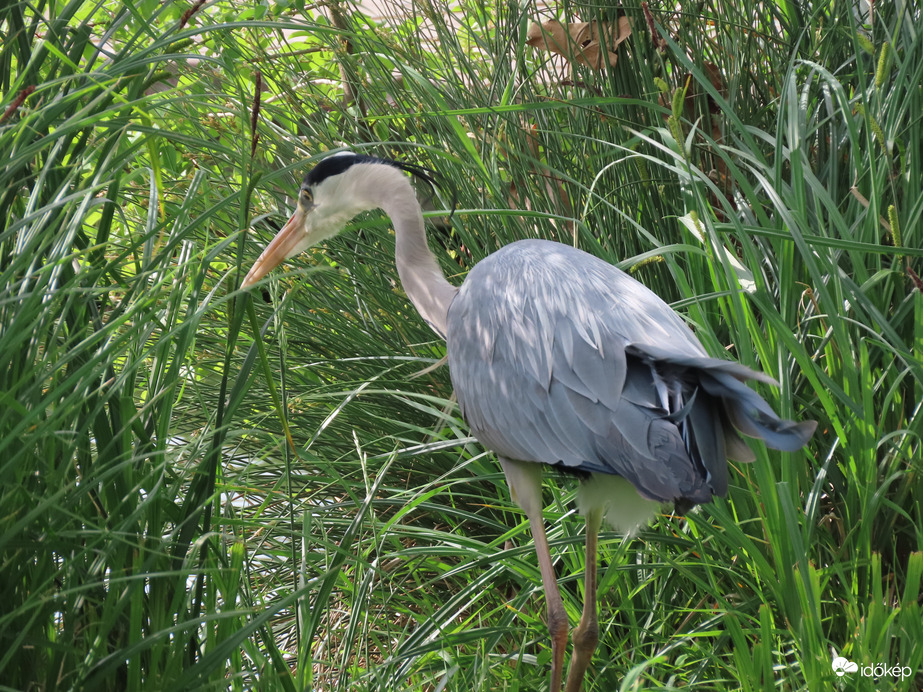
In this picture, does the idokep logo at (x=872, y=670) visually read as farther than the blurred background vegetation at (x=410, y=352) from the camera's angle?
Yes

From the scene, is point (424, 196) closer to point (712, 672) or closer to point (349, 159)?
point (349, 159)

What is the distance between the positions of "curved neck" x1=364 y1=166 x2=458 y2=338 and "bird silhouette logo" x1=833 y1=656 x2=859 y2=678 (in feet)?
4.10

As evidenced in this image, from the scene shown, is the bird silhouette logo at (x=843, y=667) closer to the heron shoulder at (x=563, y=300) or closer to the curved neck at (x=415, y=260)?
the heron shoulder at (x=563, y=300)

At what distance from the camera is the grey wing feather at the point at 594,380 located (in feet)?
5.58

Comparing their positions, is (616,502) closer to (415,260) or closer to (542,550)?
(542,550)

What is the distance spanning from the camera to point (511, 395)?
211cm

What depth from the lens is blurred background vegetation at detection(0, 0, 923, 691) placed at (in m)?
1.41

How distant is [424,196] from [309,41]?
2.34 feet

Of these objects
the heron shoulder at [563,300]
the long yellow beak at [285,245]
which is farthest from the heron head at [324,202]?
the heron shoulder at [563,300]

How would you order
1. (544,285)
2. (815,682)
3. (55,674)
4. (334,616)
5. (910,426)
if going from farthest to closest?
(334,616), (544,285), (910,426), (815,682), (55,674)

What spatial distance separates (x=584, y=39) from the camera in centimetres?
301

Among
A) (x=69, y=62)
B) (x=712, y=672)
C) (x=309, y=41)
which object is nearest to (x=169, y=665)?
(x=69, y=62)

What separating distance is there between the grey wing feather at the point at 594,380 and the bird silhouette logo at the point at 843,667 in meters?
0.43

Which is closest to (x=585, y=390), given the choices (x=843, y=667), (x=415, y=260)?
(x=843, y=667)
